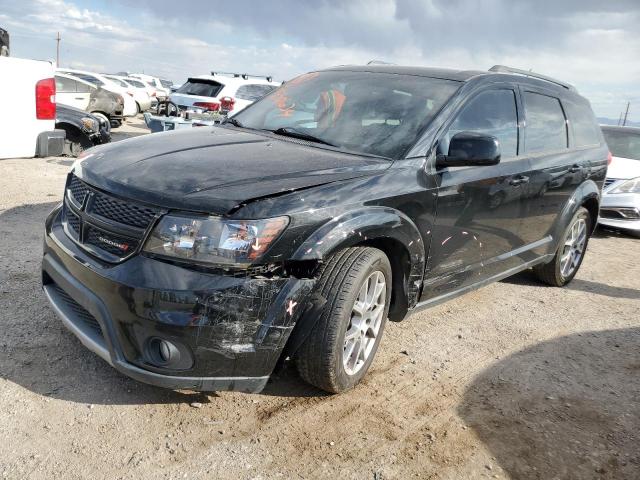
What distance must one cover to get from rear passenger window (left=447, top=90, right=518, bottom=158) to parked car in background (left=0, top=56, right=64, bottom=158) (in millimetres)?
4818

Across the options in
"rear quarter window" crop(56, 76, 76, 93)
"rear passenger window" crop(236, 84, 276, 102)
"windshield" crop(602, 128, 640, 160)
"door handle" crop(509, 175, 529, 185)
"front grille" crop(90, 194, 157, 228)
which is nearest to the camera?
"front grille" crop(90, 194, 157, 228)

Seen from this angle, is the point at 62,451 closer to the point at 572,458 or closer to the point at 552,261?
the point at 572,458

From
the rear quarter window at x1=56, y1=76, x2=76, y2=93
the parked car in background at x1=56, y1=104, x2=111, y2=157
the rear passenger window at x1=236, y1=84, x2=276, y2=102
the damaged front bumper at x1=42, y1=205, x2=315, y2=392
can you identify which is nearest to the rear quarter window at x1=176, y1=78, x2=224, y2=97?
the rear passenger window at x1=236, y1=84, x2=276, y2=102

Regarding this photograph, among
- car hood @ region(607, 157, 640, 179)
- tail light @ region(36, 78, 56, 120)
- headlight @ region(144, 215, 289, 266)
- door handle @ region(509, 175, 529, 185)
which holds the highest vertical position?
tail light @ region(36, 78, 56, 120)

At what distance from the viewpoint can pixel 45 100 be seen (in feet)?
21.1

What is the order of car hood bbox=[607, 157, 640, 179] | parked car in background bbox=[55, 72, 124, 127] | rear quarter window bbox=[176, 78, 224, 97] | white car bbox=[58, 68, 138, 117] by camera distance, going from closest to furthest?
car hood bbox=[607, 157, 640, 179], parked car in background bbox=[55, 72, 124, 127], rear quarter window bbox=[176, 78, 224, 97], white car bbox=[58, 68, 138, 117]

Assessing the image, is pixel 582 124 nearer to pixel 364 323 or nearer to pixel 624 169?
pixel 364 323

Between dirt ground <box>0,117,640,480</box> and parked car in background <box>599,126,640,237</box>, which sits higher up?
parked car in background <box>599,126,640,237</box>

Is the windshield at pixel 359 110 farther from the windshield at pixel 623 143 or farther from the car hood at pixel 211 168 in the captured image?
the windshield at pixel 623 143

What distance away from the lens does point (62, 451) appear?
2.43 meters

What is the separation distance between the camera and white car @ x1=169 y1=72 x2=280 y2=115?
46.2ft

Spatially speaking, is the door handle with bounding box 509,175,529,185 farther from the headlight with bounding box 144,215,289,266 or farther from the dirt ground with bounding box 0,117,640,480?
the headlight with bounding box 144,215,289,266

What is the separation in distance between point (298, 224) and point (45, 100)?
511cm

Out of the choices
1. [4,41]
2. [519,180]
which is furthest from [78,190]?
[4,41]
